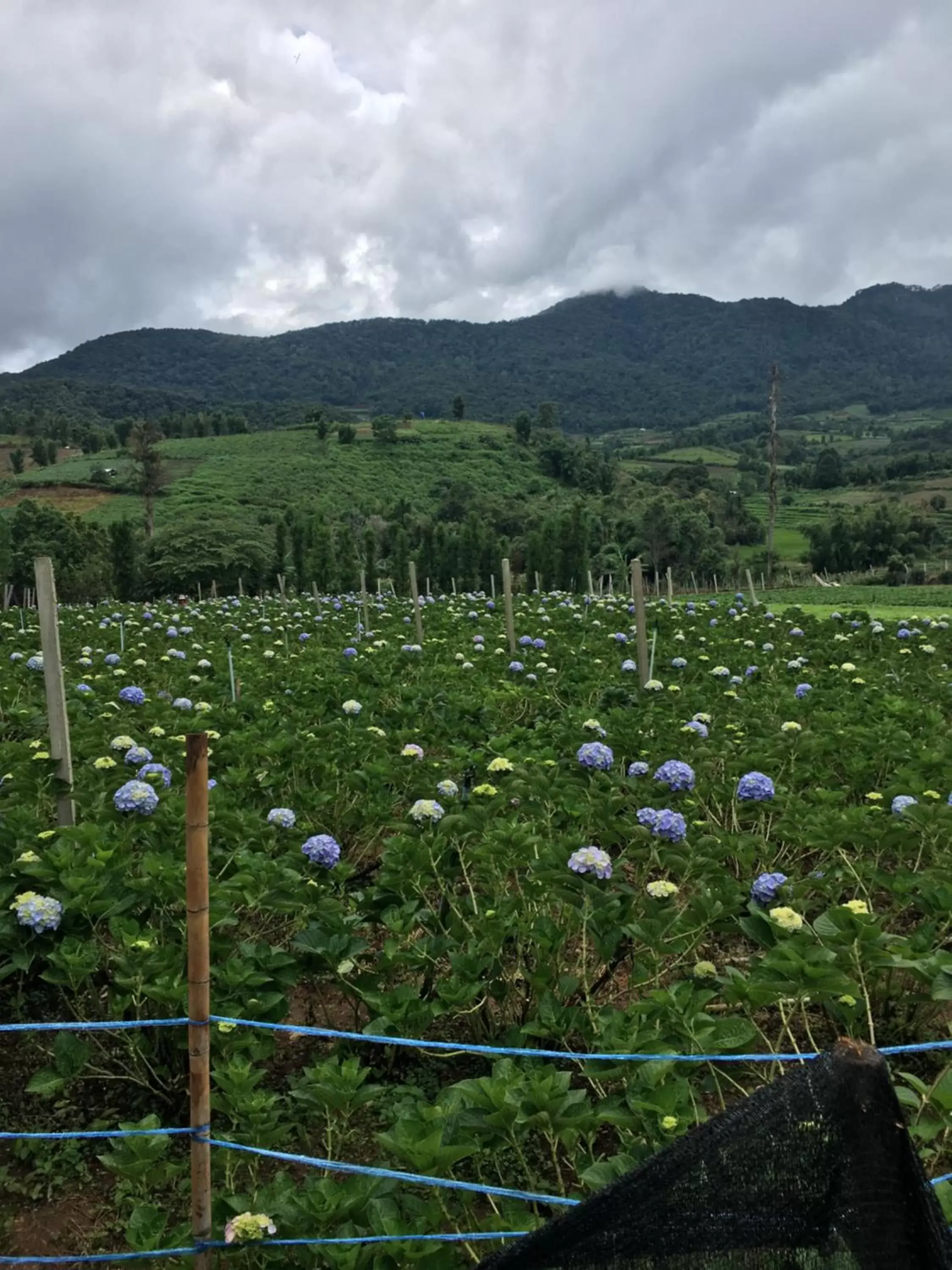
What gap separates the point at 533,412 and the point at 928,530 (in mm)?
116641

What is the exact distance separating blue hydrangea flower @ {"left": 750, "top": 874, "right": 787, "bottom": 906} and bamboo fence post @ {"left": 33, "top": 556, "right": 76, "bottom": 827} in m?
3.03

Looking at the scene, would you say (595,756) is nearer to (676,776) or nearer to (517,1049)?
(676,776)

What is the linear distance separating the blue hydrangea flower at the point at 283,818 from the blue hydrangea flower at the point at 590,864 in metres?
1.35

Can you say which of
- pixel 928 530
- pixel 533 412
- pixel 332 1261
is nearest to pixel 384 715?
pixel 332 1261

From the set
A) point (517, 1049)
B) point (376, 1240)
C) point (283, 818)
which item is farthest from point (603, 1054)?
point (283, 818)

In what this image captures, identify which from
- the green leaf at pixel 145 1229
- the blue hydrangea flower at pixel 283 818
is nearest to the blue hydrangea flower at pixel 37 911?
the green leaf at pixel 145 1229

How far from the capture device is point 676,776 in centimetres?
414

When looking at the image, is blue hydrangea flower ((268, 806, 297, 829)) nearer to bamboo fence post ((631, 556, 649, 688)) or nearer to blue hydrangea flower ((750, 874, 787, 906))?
blue hydrangea flower ((750, 874, 787, 906))

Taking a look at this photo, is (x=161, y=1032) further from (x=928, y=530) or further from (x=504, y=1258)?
(x=928, y=530)

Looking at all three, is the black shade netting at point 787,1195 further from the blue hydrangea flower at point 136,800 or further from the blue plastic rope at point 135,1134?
the blue hydrangea flower at point 136,800

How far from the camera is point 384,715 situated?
6.83m

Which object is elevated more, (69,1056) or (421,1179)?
(421,1179)

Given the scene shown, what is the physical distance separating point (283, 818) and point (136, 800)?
0.62m

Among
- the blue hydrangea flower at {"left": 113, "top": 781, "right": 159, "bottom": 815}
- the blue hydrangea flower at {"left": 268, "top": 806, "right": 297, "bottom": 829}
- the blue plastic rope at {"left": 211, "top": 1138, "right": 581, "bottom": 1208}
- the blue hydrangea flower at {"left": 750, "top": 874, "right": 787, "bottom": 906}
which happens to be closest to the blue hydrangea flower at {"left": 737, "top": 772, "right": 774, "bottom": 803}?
the blue hydrangea flower at {"left": 750, "top": 874, "right": 787, "bottom": 906}
